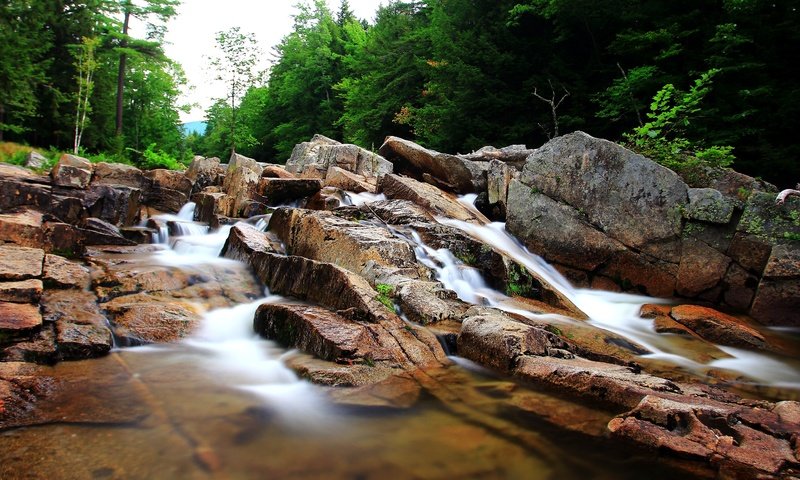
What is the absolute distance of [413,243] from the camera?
A: 771 cm

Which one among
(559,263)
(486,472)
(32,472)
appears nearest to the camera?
(32,472)

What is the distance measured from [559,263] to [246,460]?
26.2 ft

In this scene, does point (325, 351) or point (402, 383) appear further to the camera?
point (325, 351)

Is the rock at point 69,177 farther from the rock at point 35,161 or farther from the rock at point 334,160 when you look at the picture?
the rock at point 35,161

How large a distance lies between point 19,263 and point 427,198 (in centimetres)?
743

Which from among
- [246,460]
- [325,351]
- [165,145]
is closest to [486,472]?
[246,460]

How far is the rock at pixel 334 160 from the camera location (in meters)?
16.6

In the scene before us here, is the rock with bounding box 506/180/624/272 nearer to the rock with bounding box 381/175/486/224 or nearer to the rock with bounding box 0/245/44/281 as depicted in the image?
the rock with bounding box 381/175/486/224

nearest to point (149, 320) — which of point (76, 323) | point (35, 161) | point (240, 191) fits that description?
point (76, 323)

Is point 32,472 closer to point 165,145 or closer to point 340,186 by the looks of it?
point 340,186

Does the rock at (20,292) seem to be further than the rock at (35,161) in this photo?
No

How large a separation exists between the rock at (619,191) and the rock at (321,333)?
6.55 meters

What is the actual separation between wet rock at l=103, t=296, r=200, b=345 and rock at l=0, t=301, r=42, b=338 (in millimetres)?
710

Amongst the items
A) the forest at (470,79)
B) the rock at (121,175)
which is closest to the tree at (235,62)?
the forest at (470,79)
